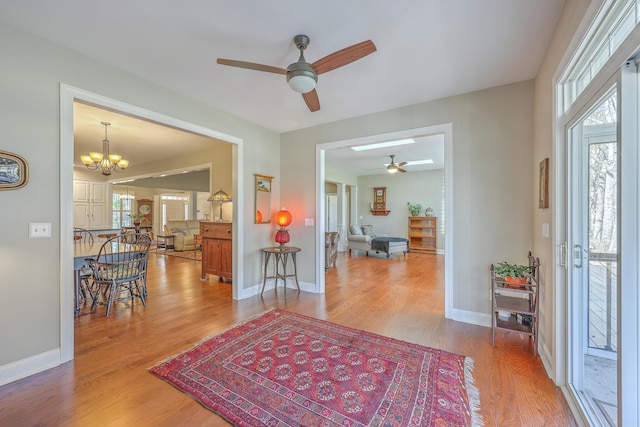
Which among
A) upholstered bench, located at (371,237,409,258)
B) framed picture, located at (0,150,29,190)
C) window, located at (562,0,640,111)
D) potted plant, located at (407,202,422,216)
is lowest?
upholstered bench, located at (371,237,409,258)

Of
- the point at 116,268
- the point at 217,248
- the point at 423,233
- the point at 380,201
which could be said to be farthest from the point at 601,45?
the point at 380,201

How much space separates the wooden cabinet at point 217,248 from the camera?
456cm

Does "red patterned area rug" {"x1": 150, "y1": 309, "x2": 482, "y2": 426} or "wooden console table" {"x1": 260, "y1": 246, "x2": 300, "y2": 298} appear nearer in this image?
"red patterned area rug" {"x1": 150, "y1": 309, "x2": 482, "y2": 426}

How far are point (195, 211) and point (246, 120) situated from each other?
979cm

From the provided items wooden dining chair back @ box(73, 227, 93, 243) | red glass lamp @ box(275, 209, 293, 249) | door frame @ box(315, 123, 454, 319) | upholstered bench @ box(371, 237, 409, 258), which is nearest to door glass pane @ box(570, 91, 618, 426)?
door frame @ box(315, 123, 454, 319)

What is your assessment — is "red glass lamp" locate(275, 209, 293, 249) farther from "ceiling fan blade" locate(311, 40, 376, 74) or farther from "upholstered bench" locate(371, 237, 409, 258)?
"upholstered bench" locate(371, 237, 409, 258)

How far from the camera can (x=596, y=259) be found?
→ 1.59 metres

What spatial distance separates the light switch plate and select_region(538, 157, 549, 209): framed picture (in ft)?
13.4

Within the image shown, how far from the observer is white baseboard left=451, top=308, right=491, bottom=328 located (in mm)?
2928

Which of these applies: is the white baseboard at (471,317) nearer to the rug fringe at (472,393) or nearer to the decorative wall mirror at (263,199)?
the rug fringe at (472,393)

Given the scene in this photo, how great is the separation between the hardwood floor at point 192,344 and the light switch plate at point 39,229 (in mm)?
1071

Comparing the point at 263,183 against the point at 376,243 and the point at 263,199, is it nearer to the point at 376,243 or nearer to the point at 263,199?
the point at 263,199

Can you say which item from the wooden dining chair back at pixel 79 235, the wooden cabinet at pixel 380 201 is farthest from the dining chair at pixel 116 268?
the wooden cabinet at pixel 380 201

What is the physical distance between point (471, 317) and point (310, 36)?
3274 millimetres
